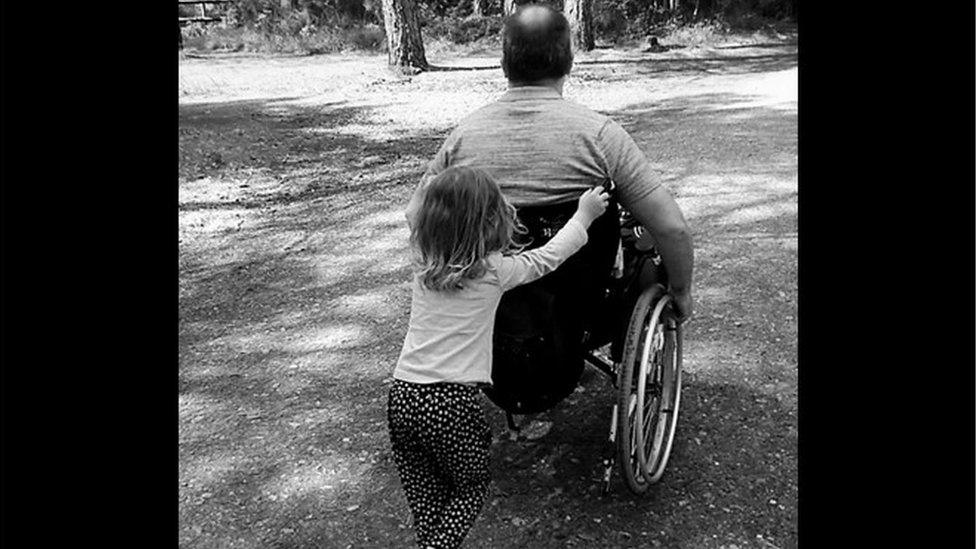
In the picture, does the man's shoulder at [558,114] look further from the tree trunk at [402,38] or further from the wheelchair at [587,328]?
the tree trunk at [402,38]

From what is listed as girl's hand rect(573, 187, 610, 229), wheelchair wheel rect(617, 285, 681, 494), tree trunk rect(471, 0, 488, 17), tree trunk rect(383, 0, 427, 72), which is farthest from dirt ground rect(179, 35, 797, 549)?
tree trunk rect(471, 0, 488, 17)

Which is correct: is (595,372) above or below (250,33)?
below

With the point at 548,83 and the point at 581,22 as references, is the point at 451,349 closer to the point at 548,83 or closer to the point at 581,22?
the point at 548,83

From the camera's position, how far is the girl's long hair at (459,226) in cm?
276

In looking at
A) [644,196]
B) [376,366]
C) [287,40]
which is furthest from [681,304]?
[287,40]

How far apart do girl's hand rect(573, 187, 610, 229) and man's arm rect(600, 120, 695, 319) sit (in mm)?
131

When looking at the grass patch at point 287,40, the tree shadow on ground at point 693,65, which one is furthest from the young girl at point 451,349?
the grass patch at point 287,40

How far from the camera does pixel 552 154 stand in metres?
3.07

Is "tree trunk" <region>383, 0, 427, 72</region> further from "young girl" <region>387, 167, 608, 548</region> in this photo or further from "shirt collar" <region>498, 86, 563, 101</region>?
"young girl" <region>387, 167, 608, 548</region>
